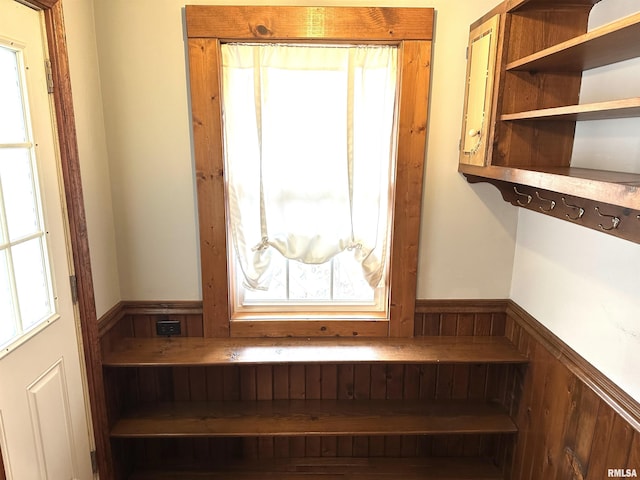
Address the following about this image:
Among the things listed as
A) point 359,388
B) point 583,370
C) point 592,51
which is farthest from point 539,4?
point 359,388

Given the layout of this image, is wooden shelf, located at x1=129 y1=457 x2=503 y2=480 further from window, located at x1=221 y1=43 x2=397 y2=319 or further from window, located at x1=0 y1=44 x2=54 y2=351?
window, located at x1=0 y1=44 x2=54 y2=351

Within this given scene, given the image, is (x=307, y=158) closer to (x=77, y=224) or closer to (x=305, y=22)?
(x=305, y=22)

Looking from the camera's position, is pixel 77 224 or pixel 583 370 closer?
pixel 583 370

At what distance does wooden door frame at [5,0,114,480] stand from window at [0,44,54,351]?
15 centimetres

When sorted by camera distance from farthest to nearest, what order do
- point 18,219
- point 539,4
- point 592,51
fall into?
point 539,4
point 18,219
point 592,51

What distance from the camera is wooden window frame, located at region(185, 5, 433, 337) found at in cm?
181

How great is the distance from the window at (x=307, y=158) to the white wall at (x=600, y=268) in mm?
755

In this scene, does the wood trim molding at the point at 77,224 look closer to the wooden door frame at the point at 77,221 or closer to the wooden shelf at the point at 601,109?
the wooden door frame at the point at 77,221

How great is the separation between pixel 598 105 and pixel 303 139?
1186mm

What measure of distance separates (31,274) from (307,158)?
1196 millimetres

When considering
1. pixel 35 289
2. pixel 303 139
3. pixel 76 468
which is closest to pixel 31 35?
pixel 35 289

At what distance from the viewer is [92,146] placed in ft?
6.04

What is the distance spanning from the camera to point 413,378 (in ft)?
7.23

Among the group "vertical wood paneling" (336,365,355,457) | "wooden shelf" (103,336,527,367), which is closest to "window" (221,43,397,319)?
"wooden shelf" (103,336,527,367)
